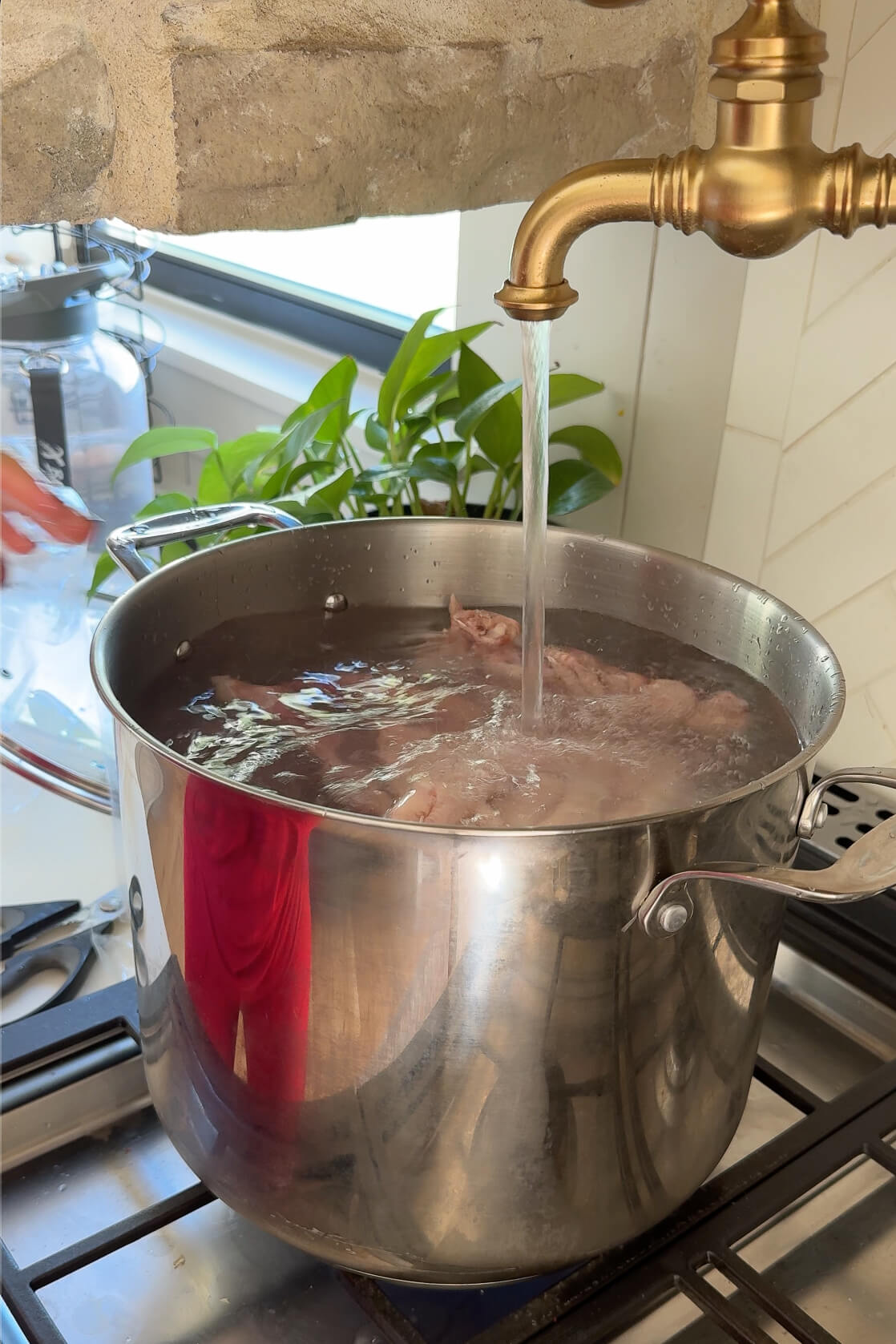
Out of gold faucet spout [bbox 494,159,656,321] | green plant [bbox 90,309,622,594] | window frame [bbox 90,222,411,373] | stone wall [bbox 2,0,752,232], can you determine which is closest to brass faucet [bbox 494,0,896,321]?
gold faucet spout [bbox 494,159,656,321]

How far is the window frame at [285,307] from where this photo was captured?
5.06 feet

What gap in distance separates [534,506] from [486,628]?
105mm

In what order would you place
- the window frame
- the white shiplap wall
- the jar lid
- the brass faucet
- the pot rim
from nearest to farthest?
the pot rim
the brass faucet
the white shiplap wall
the jar lid
the window frame

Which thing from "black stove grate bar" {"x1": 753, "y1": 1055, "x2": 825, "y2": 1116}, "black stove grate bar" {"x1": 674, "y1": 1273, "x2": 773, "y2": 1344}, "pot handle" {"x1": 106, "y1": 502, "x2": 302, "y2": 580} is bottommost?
"black stove grate bar" {"x1": 753, "y1": 1055, "x2": 825, "y2": 1116}

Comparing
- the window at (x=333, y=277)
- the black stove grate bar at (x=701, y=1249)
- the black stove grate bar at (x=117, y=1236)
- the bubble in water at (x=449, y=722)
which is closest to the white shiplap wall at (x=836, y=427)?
the bubble in water at (x=449, y=722)

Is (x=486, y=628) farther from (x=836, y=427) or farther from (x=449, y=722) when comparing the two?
(x=836, y=427)

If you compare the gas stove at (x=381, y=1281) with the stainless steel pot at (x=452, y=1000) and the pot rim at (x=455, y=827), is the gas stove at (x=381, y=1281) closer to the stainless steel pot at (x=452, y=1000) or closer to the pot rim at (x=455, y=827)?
the stainless steel pot at (x=452, y=1000)

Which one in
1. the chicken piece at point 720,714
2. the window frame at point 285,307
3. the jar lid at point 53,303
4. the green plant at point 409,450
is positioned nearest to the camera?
the chicken piece at point 720,714

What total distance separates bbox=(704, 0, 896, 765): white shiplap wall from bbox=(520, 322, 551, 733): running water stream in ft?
0.90

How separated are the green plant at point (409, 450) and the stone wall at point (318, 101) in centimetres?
19

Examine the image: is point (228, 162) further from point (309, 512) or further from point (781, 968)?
point (781, 968)

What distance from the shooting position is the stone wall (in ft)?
2.04

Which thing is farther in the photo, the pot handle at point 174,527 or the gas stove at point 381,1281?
the pot handle at point 174,527

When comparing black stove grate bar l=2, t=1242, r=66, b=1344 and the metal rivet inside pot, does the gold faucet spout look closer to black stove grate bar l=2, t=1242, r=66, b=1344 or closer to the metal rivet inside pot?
the metal rivet inside pot
